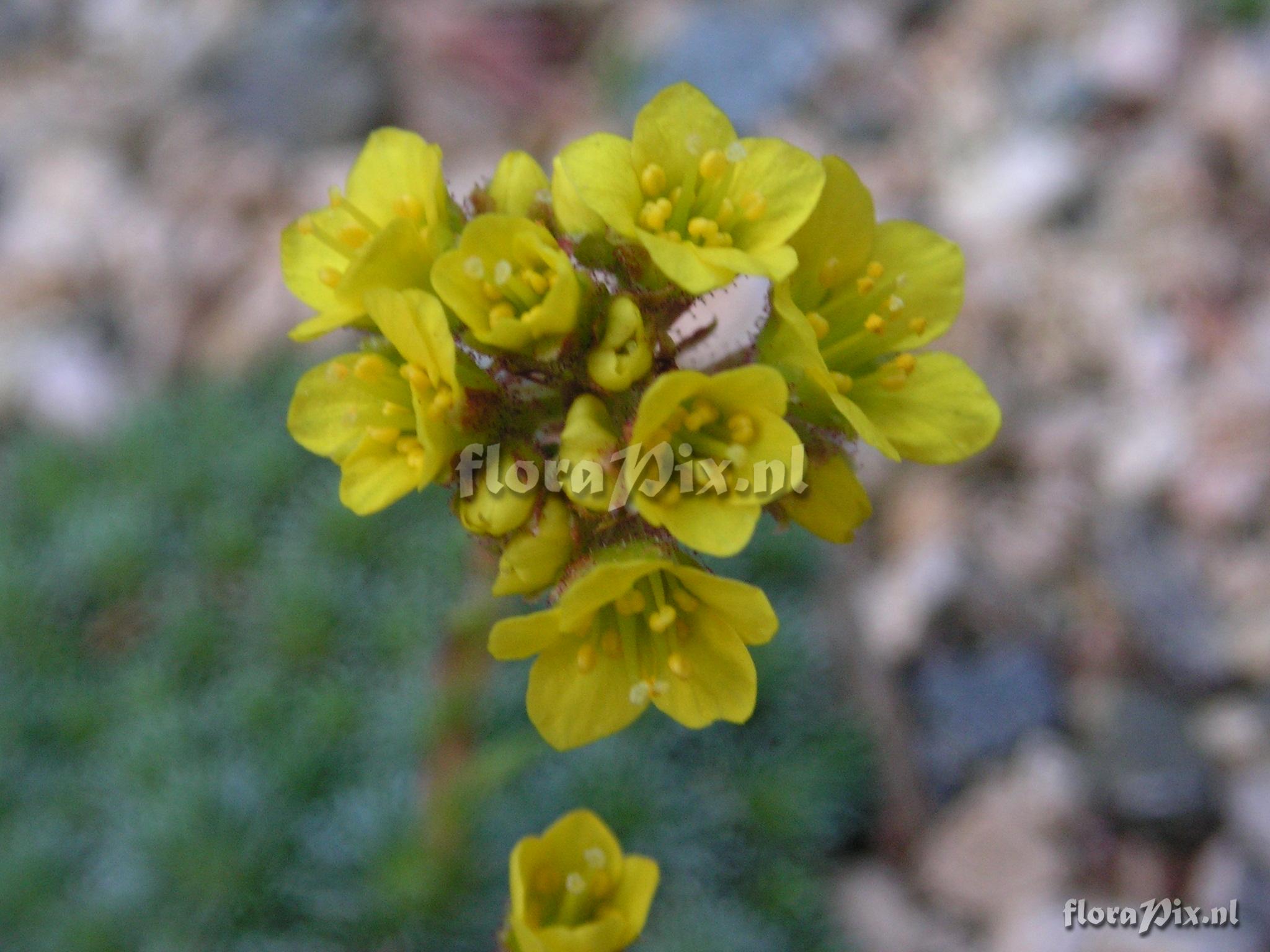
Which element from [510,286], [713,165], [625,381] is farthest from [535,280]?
[713,165]

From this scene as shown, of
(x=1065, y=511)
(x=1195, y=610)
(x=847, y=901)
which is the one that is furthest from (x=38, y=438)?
(x=1195, y=610)

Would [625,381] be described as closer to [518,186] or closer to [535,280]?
[535,280]

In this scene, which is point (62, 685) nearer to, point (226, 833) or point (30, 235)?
point (226, 833)

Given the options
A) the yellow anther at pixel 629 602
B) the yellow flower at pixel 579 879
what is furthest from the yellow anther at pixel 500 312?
the yellow flower at pixel 579 879

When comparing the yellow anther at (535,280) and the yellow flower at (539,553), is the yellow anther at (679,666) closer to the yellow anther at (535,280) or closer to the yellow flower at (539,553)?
the yellow flower at (539,553)

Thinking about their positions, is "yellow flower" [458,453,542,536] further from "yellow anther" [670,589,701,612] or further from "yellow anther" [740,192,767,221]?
"yellow anther" [740,192,767,221]

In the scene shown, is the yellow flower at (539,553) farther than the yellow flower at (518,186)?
No
